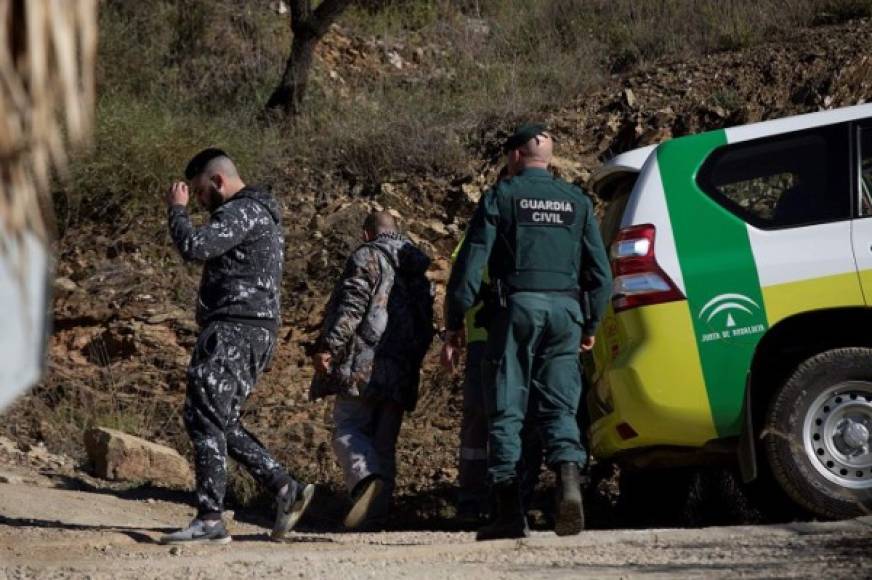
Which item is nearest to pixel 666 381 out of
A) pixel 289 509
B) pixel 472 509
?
pixel 472 509

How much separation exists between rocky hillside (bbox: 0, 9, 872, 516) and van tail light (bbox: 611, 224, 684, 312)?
3.34 metres

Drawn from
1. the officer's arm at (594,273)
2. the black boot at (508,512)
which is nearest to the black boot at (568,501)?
the black boot at (508,512)

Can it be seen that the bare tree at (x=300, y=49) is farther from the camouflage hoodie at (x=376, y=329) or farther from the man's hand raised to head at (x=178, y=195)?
the man's hand raised to head at (x=178, y=195)

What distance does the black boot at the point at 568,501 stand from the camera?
24.0 ft

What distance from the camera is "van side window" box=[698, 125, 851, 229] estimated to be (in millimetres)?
7859

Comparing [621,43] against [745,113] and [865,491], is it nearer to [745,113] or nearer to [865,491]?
[745,113]

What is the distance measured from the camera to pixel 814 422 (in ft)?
25.5

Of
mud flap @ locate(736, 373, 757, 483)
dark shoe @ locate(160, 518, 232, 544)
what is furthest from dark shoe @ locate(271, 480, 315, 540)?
mud flap @ locate(736, 373, 757, 483)

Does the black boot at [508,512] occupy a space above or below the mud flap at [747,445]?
below

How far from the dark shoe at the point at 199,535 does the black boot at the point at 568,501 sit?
63.0 inches

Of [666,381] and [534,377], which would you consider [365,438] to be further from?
[666,381]

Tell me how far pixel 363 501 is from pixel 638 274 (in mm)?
2027

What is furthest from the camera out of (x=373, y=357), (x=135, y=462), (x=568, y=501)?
(x=135, y=462)

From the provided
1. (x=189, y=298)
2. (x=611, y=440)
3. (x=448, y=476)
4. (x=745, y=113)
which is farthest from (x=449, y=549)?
(x=745, y=113)
